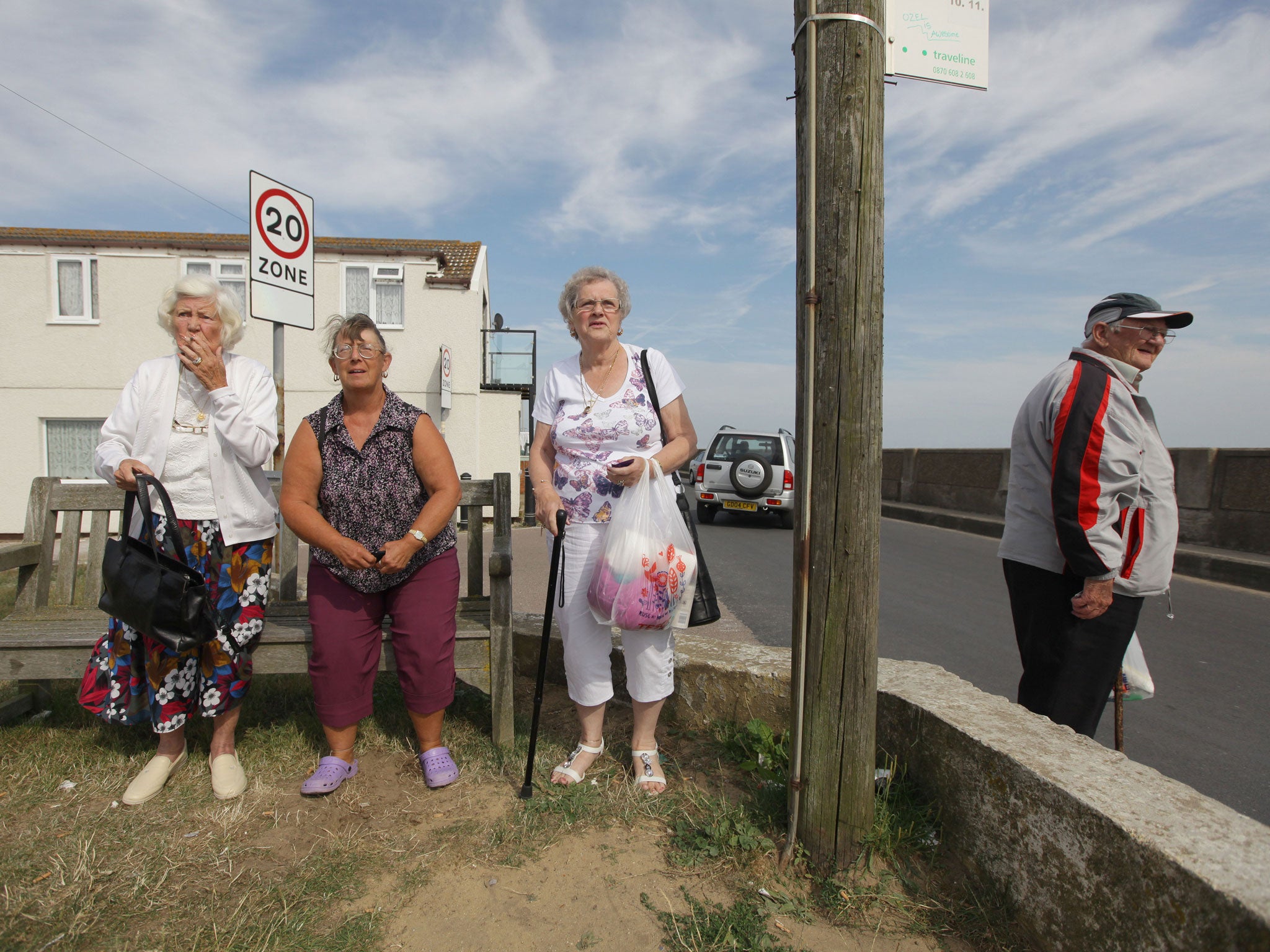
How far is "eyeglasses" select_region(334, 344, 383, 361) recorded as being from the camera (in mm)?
2857

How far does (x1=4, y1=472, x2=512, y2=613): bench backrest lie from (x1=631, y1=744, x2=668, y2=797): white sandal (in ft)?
3.62

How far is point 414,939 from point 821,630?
1382 mm

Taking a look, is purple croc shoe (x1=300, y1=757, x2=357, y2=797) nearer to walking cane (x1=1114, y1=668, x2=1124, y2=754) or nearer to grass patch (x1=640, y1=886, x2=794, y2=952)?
grass patch (x1=640, y1=886, x2=794, y2=952)

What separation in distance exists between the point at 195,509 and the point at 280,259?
219 cm

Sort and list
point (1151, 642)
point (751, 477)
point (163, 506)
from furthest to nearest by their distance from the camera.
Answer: point (751, 477), point (1151, 642), point (163, 506)

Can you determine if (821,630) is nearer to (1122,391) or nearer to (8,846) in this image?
(1122,391)

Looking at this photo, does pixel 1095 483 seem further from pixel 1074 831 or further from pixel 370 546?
pixel 370 546

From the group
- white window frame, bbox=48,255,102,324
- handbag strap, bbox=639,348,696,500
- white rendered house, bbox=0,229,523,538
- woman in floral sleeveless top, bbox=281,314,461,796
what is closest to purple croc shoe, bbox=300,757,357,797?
woman in floral sleeveless top, bbox=281,314,461,796

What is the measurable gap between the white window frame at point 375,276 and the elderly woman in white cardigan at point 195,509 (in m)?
13.1

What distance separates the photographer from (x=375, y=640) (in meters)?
2.92

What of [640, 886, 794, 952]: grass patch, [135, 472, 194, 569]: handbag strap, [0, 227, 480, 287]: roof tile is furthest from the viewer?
[0, 227, 480, 287]: roof tile

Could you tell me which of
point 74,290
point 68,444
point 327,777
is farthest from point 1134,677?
point 68,444

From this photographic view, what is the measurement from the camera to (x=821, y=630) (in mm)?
2199

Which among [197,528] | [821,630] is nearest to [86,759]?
[197,528]
